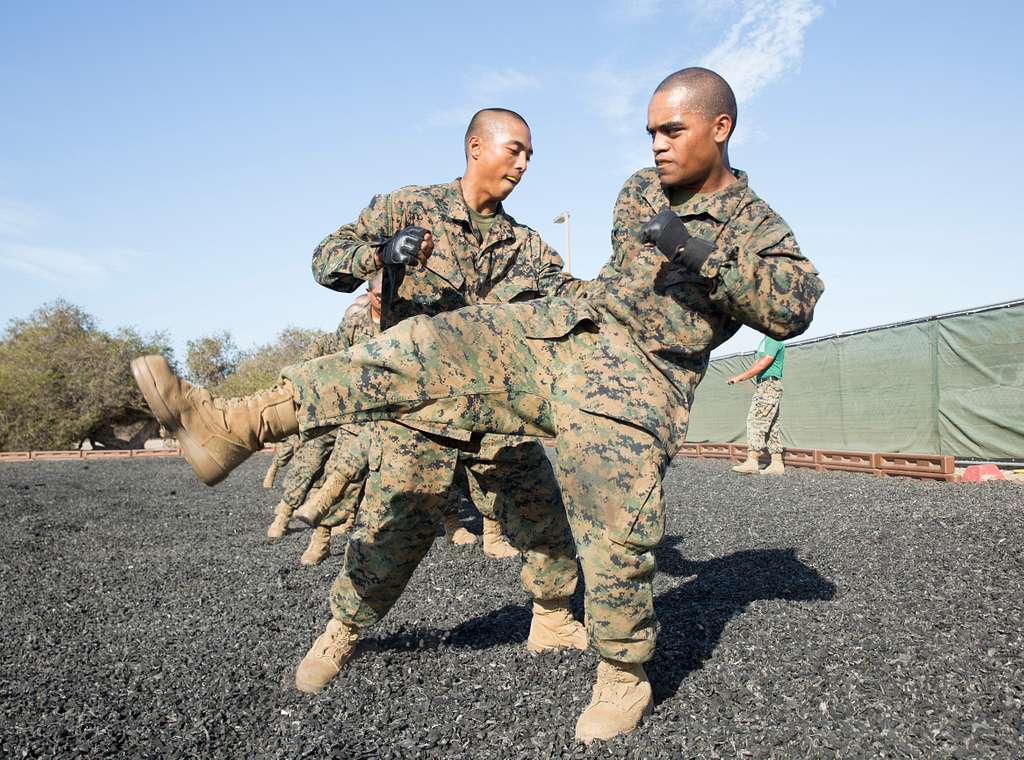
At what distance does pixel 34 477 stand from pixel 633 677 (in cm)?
1354

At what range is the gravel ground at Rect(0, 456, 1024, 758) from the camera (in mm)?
2348

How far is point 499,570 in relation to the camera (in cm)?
483

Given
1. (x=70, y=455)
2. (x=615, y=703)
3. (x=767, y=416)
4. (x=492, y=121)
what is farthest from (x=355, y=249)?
(x=70, y=455)

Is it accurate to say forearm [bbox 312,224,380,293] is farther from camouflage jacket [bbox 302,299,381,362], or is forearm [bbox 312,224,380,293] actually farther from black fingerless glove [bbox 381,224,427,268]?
camouflage jacket [bbox 302,299,381,362]

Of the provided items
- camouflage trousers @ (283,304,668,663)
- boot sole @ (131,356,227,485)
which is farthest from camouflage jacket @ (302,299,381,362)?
boot sole @ (131,356,227,485)

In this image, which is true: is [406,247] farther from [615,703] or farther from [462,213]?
[615,703]

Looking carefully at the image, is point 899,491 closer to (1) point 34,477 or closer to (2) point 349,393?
(2) point 349,393

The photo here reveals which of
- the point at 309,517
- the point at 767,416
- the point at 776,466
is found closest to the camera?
the point at 309,517

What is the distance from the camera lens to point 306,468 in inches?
250

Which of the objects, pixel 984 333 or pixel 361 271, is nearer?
pixel 361 271

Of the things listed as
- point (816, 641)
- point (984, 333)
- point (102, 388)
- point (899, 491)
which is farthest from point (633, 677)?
point (102, 388)

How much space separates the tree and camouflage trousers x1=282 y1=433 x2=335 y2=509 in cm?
2401

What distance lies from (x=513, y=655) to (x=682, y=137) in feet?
7.29

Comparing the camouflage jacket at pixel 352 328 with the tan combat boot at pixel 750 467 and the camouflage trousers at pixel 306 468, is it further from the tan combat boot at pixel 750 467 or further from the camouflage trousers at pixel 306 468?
the tan combat boot at pixel 750 467
